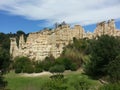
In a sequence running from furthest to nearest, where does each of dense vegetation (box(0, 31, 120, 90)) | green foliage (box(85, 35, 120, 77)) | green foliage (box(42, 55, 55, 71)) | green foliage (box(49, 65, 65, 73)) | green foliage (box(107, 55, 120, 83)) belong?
green foliage (box(42, 55, 55, 71)) → green foliage (box(49, 65, 65, 73)) → green foliage (box(85, 35, 120, 77)) → dense vegetation (box(0, 31, 120, 90)) → green foliage (box(107, 55, 120, 83))

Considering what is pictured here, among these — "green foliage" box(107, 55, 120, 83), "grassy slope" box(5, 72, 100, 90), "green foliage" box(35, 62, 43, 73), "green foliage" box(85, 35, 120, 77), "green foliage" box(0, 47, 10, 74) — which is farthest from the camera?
"green foliage" box(35, 62, 43, 73)

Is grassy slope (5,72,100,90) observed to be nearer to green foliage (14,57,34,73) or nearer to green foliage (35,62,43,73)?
green foliage (35,62,43,73)

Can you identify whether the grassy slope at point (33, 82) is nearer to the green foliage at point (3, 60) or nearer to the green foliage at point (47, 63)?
the green foliage at point (3, 60)

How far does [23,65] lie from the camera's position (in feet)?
162

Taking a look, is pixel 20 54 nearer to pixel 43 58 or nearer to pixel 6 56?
pixel 43 58

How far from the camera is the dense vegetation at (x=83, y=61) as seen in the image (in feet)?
116

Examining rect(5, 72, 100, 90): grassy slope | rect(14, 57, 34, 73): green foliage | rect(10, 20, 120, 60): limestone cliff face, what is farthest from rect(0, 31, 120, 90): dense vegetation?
rect(10, 20, 120, 60): limestone cliff face

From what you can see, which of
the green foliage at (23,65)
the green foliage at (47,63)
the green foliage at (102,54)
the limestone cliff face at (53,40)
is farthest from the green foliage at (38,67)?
the green foliage at (102,54)

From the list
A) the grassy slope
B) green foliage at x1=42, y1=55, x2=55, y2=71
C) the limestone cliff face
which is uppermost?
the limestone cliff face

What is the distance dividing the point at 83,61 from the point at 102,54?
779 centimetres

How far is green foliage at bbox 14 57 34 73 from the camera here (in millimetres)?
46984

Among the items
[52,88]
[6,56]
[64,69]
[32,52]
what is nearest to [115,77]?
[52,88]

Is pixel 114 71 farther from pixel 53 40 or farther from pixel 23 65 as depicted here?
pixel 53 40

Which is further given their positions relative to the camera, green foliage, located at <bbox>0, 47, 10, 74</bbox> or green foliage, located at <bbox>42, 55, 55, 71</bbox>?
green foliage, located at <bbox>42, 55, 55, 71</bbox>
